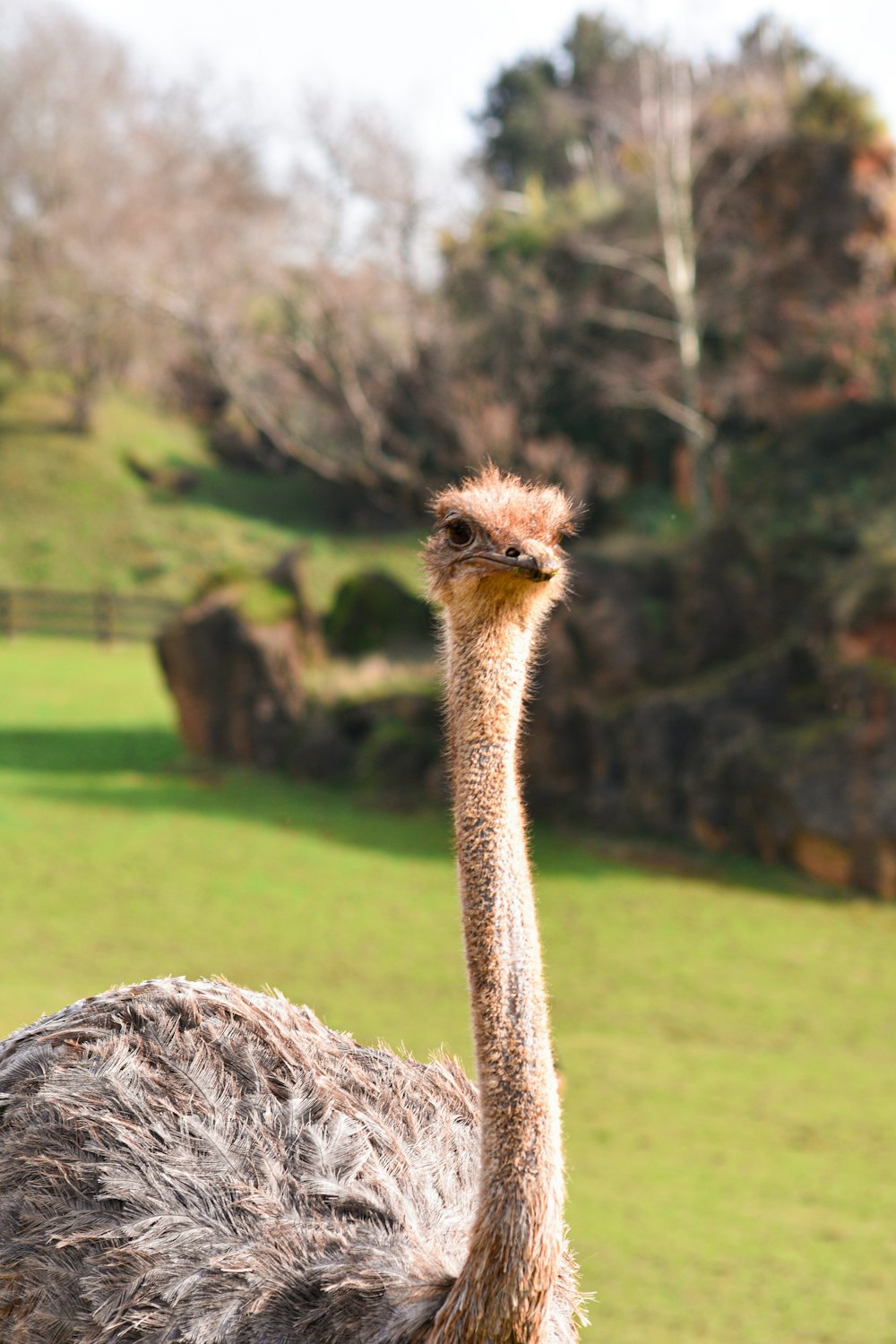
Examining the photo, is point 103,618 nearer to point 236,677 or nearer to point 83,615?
point 83,615

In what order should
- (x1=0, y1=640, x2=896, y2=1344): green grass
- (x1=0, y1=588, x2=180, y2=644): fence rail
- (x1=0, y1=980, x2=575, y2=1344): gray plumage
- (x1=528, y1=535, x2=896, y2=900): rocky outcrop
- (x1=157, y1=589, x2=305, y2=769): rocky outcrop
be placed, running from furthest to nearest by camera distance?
(x1=0, y1=588, x2=180, y2=644): fence rail < (x1=157, y1=589, x2=305, y2=769): rocky outcrop < (x1=528, y1=535, x2=896, y2=900): rocky outcrop < (x1=0, y1=640, x2=896, y2=1344): green grass < (x1=0, y1=980, x2=575, y2=1344): gray plumage

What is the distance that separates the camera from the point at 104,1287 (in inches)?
112

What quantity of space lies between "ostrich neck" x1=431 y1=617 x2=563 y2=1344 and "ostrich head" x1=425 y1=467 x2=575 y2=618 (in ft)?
0.20

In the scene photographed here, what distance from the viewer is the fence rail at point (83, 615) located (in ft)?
78.4

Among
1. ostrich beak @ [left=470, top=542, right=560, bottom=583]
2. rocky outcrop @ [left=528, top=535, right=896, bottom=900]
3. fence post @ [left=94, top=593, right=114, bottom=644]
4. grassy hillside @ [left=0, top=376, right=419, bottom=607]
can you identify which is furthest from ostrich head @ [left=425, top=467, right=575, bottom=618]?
grassy hillside @ [left=0, top=376, right=419, bottom=607]

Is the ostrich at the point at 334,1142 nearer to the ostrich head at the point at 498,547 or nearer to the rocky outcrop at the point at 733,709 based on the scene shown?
the ostrich head at the point at 498,547

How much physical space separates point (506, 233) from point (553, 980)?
14883 mm

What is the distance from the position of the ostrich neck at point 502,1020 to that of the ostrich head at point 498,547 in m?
0.06

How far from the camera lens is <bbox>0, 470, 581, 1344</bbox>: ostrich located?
2463mm

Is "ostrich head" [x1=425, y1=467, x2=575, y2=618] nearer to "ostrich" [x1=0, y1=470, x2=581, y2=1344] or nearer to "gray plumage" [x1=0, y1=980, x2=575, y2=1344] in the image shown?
"ostrich" [x1=0, y1=470, x2=581, y2=1344]

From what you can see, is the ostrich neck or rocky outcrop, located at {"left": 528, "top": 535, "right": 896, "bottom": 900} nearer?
the ostrich neck

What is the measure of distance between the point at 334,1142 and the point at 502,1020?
29.1 inches

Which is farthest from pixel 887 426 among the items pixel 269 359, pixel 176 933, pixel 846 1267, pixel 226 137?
pixel 226 137

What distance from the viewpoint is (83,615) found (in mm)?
24391
